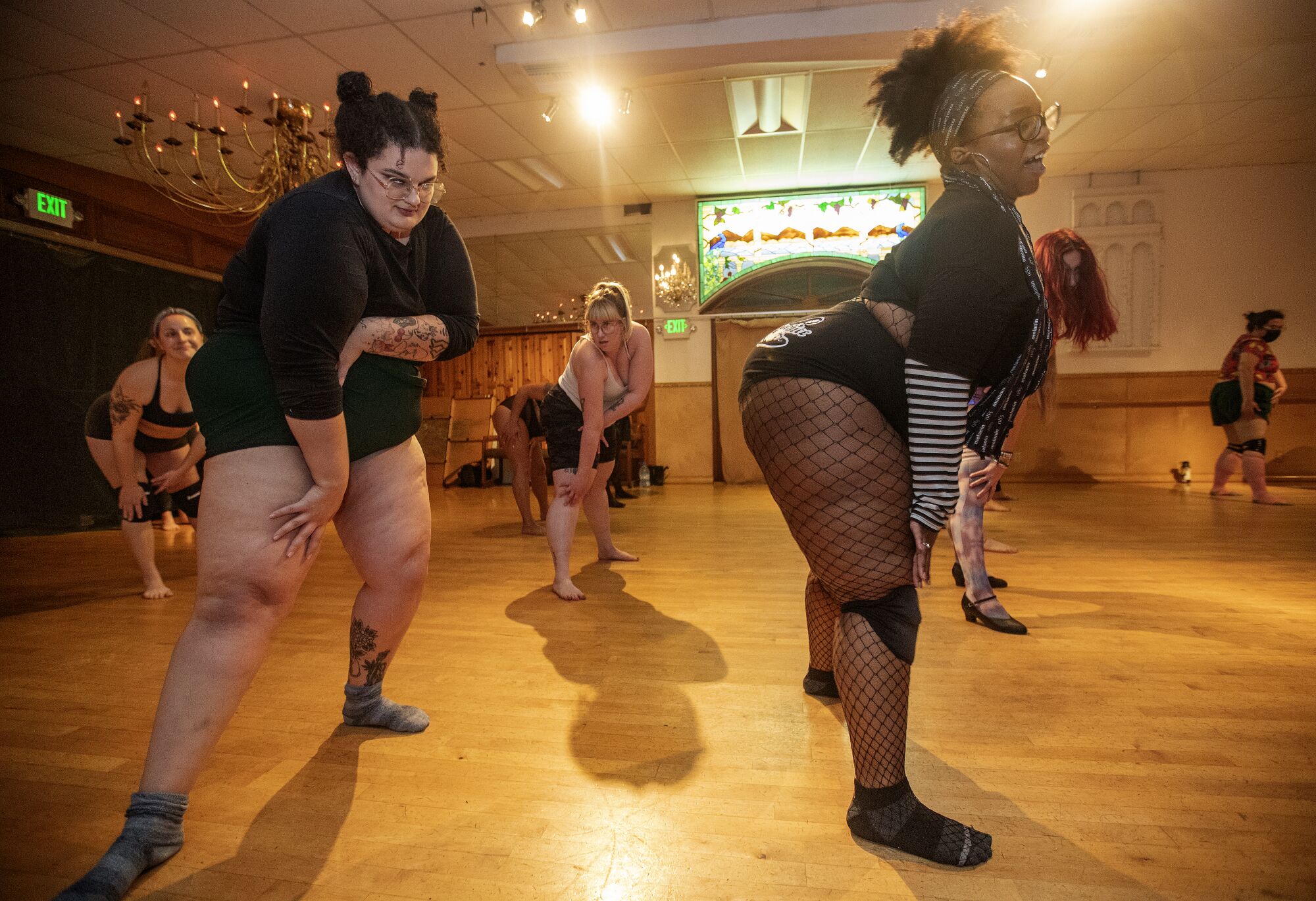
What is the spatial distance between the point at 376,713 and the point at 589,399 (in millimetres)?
1530

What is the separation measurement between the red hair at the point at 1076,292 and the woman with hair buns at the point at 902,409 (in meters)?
1.40

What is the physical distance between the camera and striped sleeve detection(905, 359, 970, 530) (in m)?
0.98

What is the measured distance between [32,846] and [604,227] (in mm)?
8454

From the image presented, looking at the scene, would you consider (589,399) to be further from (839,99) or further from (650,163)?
(650,163)

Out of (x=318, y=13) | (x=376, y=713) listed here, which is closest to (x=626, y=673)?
(x=376, y=713)

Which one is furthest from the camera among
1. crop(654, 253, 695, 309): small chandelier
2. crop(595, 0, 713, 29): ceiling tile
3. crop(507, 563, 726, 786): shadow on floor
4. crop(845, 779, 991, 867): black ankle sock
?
crop(654, 253, 695, 309): small chandelier

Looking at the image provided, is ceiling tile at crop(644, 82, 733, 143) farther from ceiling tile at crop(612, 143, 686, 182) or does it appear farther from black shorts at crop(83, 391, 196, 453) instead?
black shorts at crop(83, 391, 196, 453)

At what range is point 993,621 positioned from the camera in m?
2.32

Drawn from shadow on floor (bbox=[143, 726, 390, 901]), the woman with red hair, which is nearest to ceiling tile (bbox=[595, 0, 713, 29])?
the woman with red hair

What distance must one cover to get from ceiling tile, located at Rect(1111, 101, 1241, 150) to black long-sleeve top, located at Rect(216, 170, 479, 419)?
24.8 ft

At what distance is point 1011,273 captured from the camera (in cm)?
99

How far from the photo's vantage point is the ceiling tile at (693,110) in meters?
5.57

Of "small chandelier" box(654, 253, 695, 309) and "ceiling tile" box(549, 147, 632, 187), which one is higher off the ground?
"ceiling tile" box(549, 147, 632, 187)

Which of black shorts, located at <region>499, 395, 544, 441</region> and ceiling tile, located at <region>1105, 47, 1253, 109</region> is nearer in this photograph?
black shorts, located at <region>499, 395, 544, 441</region>
